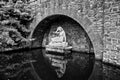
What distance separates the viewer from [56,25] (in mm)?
7582

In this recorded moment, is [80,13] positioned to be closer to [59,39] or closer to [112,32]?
[112,32]

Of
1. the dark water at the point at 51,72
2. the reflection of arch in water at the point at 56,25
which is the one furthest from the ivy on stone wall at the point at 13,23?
the dark water at the point at 51,72

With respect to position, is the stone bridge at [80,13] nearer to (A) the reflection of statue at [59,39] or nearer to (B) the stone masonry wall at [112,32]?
(B) the stone masonry wall at [112,32]

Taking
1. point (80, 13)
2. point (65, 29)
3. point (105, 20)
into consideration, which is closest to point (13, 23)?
point (65, 29)

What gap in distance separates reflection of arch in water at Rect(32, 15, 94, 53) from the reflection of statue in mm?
241

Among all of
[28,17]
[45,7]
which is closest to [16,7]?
[28,17]

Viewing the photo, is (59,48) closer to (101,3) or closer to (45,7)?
(45,7)

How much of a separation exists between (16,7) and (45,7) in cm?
165

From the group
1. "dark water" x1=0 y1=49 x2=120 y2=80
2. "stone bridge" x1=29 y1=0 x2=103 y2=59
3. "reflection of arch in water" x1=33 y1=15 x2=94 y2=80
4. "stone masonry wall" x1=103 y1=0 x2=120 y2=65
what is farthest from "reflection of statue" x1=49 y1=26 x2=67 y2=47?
"stone masonry wall" x1=103 y1=0 x2=120 y2=65

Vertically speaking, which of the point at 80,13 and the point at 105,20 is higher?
the point at 80,13

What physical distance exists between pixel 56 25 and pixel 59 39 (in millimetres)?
1215

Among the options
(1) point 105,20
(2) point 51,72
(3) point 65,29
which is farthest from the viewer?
(3) point 65,29

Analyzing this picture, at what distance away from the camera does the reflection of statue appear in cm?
641

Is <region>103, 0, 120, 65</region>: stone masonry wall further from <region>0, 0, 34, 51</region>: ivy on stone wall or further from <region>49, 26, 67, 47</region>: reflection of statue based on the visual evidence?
<region>0, 0, 34, 51</region>: ivy on stone wall
